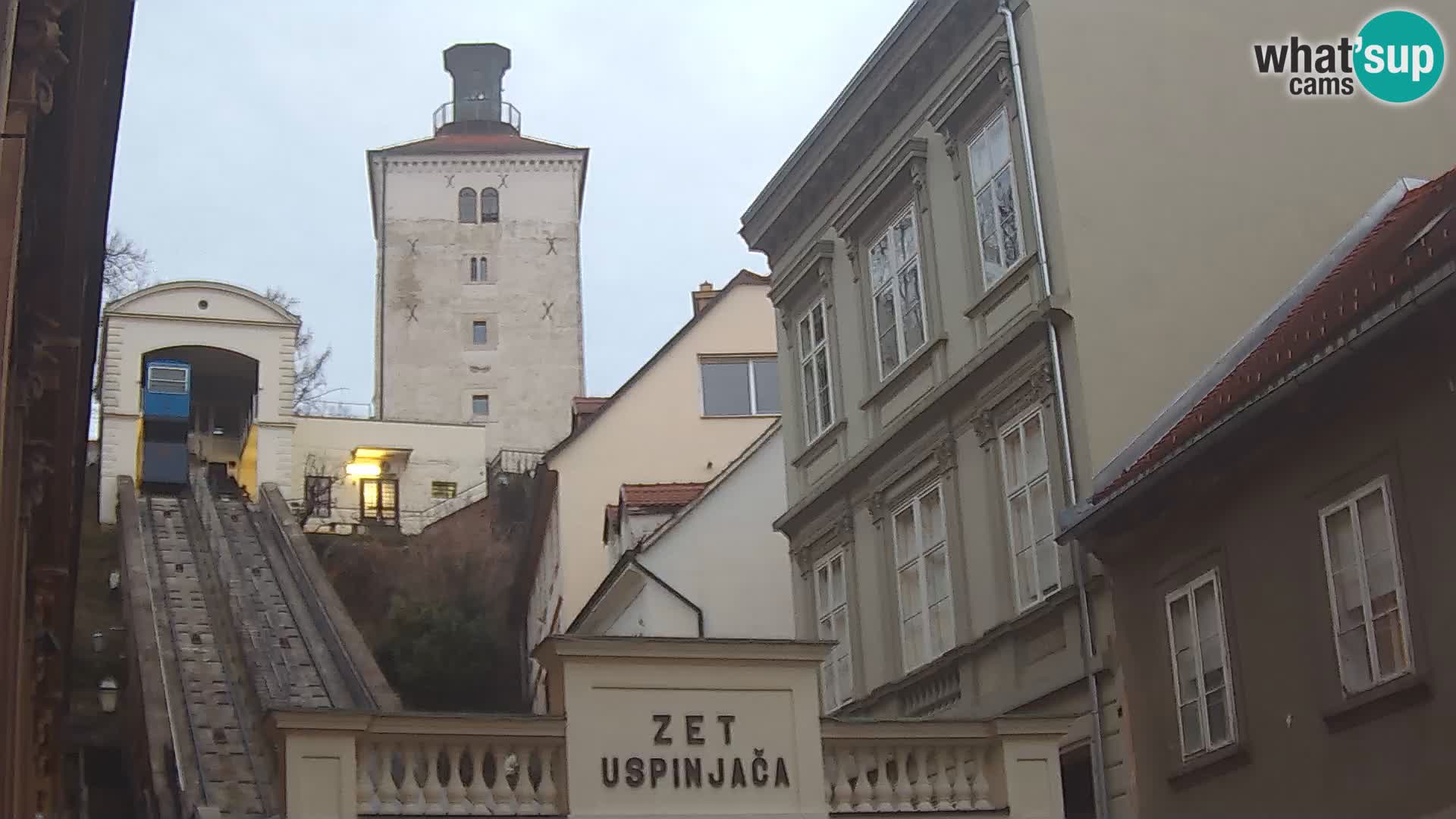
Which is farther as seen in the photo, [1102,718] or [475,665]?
[475,665]

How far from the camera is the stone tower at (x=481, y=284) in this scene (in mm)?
79062

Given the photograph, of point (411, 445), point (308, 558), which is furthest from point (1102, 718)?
point (411, 445)

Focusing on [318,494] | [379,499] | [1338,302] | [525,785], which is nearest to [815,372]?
[1338,302]

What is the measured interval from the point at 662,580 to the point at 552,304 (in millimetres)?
51975

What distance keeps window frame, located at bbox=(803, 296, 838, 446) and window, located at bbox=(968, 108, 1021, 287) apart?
14.6ft

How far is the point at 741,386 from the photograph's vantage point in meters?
39.4

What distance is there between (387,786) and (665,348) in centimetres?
2642

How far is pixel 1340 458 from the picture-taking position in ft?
46.5

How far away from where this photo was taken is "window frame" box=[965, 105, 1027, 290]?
760 inches

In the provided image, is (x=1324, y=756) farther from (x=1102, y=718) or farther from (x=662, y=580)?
(x=662, y=580)

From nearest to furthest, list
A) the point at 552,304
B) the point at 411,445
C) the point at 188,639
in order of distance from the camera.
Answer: the point at 188,639 < the point at 411,445 < the point at 552,304

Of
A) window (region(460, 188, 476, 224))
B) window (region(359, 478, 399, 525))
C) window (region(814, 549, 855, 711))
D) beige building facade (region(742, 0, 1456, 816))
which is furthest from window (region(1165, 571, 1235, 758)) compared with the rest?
window (region(460, 188, 476, 224))

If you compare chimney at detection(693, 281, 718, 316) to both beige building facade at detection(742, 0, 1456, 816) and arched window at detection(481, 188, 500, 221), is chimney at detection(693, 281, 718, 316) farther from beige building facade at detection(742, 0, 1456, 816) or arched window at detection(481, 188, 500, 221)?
arched window at detection(481, 188, 500, 221)

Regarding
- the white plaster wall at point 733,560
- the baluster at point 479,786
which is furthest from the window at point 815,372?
the baluster at point 479,786
